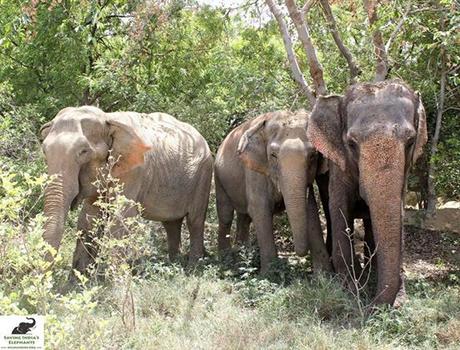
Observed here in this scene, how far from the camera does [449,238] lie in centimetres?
998

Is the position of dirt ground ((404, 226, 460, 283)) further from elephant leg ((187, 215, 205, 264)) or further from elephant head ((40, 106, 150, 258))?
elephant head ((40, 106, 150, 258))

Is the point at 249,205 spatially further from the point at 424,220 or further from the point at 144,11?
the point at 144,11

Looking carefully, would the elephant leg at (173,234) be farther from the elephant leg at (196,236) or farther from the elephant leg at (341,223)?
the elephant leg at (341,223)

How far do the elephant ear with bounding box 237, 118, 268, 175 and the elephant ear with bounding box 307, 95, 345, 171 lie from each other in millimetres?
991

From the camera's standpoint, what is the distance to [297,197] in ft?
23.8

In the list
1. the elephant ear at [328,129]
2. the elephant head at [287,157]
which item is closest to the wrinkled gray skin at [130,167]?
the elephant head at [287,157]

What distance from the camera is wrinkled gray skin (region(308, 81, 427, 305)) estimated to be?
5902 millimetres

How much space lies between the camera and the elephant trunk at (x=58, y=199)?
6.52m

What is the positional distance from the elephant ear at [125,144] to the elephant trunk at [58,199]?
2.32ft

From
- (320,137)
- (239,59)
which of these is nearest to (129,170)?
(320,137)

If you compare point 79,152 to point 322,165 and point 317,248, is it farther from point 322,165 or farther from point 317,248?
point 317,248

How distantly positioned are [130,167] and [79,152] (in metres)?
0.78

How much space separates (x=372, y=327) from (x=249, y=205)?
3089 mm

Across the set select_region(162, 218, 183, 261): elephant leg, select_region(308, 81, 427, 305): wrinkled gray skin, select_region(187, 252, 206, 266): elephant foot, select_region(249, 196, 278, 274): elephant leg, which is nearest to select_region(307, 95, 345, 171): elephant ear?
select_region(308, 81, 427, 305): wrinkled gray skin
